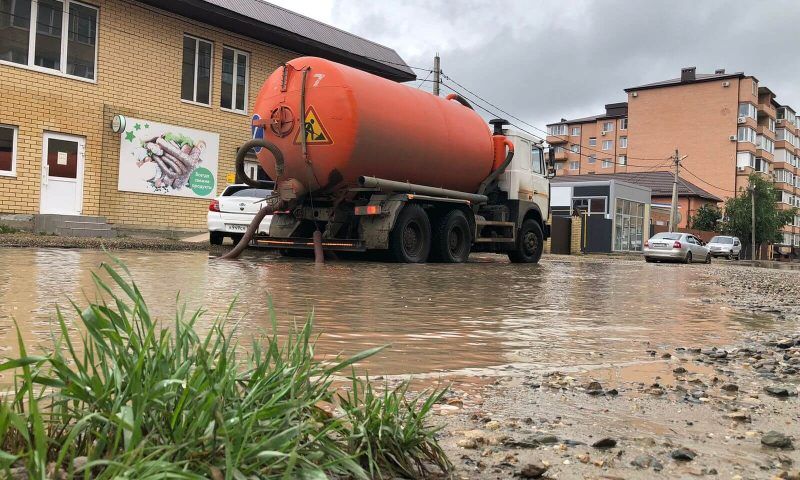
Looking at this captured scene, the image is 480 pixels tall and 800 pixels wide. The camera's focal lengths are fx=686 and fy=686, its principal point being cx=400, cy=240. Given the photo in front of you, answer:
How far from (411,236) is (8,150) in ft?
33.7

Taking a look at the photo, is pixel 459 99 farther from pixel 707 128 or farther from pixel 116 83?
pixel 707 128

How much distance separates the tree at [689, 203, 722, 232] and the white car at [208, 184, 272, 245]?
52.3 meters

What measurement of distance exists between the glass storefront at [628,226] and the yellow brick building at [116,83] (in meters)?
26.1

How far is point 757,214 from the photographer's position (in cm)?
5962

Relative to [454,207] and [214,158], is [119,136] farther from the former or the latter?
[454,207]

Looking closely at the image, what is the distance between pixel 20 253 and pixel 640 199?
41934 millimetres

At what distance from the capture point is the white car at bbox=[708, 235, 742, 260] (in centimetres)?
4709

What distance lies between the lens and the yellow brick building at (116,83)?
16.6m

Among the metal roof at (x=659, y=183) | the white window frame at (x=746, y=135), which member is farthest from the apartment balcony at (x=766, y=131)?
the metal roof at (x=659, y=183)

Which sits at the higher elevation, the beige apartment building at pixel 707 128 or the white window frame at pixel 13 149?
the beige apartment building at pixel 707 128

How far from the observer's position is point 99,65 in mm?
17969

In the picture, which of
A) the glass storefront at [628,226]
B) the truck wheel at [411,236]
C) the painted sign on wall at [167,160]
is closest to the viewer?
the truck wheel at [411,236]

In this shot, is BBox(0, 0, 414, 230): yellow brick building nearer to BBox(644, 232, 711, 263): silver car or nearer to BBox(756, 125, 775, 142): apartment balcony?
BBox(644, 232, 711, 263): silver car

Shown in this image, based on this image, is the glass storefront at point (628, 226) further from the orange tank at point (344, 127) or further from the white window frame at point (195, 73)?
the orange tank at point (344, 127)
